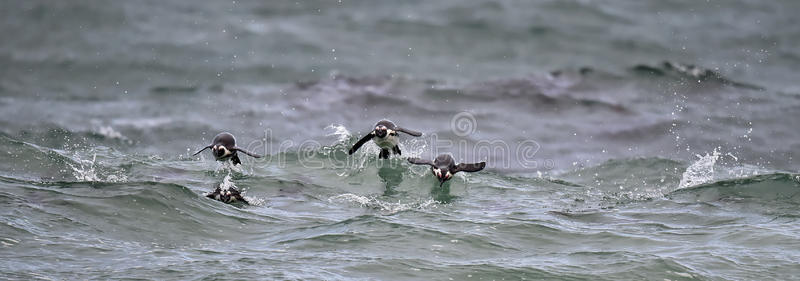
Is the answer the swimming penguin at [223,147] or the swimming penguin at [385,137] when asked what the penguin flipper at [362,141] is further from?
the swimming penguin at [223,147]

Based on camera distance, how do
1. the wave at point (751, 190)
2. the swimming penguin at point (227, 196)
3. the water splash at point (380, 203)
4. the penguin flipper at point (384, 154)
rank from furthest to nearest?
the penguin flipper at point (384, 154)
the wave at point (751, 190)
the water splash at point (380, 203)
the swimming penguin at point (227, 196)

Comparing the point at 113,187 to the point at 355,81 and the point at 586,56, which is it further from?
the point at 586,56

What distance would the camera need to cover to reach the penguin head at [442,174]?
12.5m

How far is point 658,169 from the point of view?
14.8 m

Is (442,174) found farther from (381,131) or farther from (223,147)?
(223,147)

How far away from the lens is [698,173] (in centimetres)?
1402

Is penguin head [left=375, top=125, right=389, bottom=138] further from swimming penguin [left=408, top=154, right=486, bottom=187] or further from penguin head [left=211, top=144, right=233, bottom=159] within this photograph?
penguin head [left=211, top=144, right=233, bottom=159]

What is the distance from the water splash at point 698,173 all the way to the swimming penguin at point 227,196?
5540mm

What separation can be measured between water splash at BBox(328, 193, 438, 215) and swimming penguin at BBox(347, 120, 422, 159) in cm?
141

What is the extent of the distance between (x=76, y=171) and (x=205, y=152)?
360cm

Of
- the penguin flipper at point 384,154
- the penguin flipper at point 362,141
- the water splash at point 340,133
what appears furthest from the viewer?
the water splash at point 340,133

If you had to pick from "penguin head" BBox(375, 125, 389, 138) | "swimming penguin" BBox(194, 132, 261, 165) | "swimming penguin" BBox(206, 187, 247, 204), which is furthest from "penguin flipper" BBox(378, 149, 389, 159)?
"swimming penguin" BBox(206, 187, 247, 204)

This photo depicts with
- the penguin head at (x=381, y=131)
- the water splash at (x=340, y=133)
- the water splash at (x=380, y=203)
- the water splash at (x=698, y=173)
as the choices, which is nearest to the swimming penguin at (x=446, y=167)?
the water splash at (x=380, y=203)

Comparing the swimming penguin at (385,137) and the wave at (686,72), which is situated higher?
the wave at (686,72)
